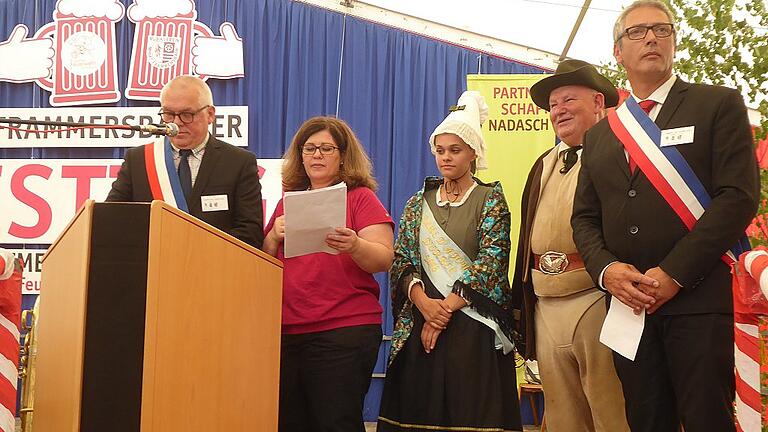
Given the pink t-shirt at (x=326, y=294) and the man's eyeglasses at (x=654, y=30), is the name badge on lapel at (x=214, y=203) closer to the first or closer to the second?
the pink t-shirt at (x=326, y=294)

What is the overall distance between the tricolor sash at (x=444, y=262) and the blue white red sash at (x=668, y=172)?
2.60 ft

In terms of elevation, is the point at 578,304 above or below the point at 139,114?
below

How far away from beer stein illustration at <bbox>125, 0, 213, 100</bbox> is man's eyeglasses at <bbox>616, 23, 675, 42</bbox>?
220 inches

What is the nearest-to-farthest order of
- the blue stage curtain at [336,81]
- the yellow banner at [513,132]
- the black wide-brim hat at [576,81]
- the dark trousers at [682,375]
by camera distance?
the dark trousers at [682,375], the black wide-brim hat at [576,81], the yellow banner at [513,132], the blue stage curtain at [336,81]

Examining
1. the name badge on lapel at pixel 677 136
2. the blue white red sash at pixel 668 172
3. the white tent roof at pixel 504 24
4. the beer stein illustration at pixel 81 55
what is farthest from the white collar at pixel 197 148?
the beer stein illustration at pixel 81 55

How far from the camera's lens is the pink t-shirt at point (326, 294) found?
8.98ft

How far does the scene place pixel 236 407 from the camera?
2000mm

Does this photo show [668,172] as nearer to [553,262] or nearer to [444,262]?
[553,262]

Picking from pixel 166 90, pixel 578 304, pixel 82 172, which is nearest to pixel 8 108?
pixel 82 172

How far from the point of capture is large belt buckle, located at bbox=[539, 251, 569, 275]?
2.80m

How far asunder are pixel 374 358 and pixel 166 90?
Result: 3.97ft

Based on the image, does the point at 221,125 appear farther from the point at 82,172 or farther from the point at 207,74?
the point at 82,172

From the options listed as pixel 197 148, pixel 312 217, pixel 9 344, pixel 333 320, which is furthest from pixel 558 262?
pixel 9 344

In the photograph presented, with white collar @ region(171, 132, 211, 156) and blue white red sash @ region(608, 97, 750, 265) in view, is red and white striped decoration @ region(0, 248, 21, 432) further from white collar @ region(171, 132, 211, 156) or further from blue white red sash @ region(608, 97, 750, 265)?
blue white red sash @ region(608, 97, 750, 265)
